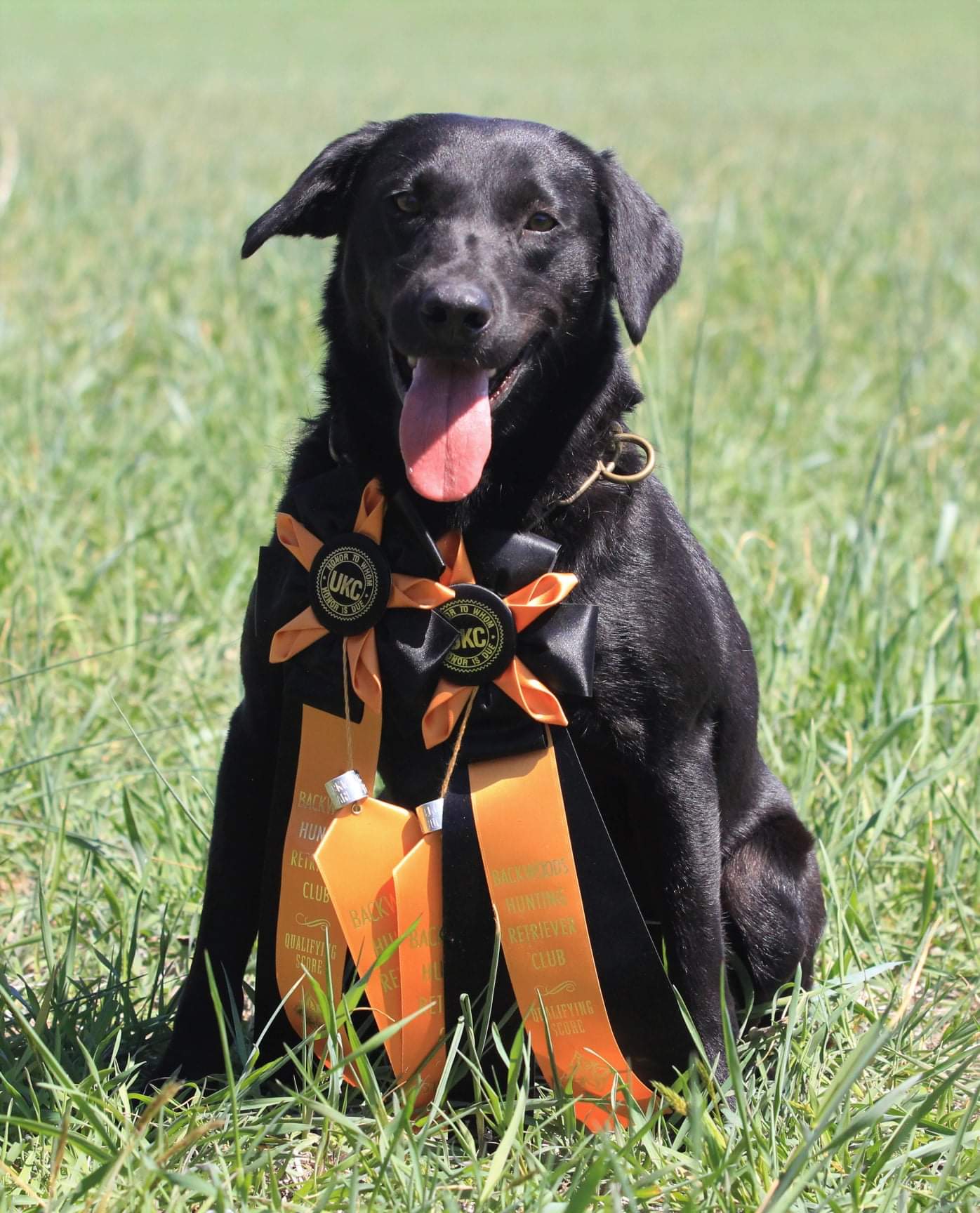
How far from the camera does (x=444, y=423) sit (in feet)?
5.97

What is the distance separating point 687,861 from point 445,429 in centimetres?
70

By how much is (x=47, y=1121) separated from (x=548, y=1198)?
2.19ft

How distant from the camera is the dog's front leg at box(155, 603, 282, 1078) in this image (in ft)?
6.39

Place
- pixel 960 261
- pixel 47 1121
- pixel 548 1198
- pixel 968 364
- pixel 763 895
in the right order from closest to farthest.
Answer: pixel 548 1198
pixel 47 1121
pixel 763 895
pixel 968 364
pixel 960 261

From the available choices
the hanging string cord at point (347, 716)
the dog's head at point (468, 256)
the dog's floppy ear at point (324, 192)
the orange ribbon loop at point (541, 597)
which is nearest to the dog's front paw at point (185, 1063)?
the hanging string cord at point (347, 716)

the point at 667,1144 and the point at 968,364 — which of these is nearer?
the point at 667,1144

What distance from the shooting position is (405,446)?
180 cm

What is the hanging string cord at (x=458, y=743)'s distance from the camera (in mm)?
1886

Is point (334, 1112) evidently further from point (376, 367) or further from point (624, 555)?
point (376, 367)

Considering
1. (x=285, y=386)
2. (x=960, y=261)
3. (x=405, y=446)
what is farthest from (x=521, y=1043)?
(x=960, y=261)

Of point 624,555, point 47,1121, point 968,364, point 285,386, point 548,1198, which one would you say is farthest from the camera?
point 968,364

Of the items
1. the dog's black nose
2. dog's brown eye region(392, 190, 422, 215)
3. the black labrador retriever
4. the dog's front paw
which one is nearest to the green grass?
the dog's front paw

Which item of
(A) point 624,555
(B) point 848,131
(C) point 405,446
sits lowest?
(A) point 624,555

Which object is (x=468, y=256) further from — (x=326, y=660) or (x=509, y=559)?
(x=326, y=660)
